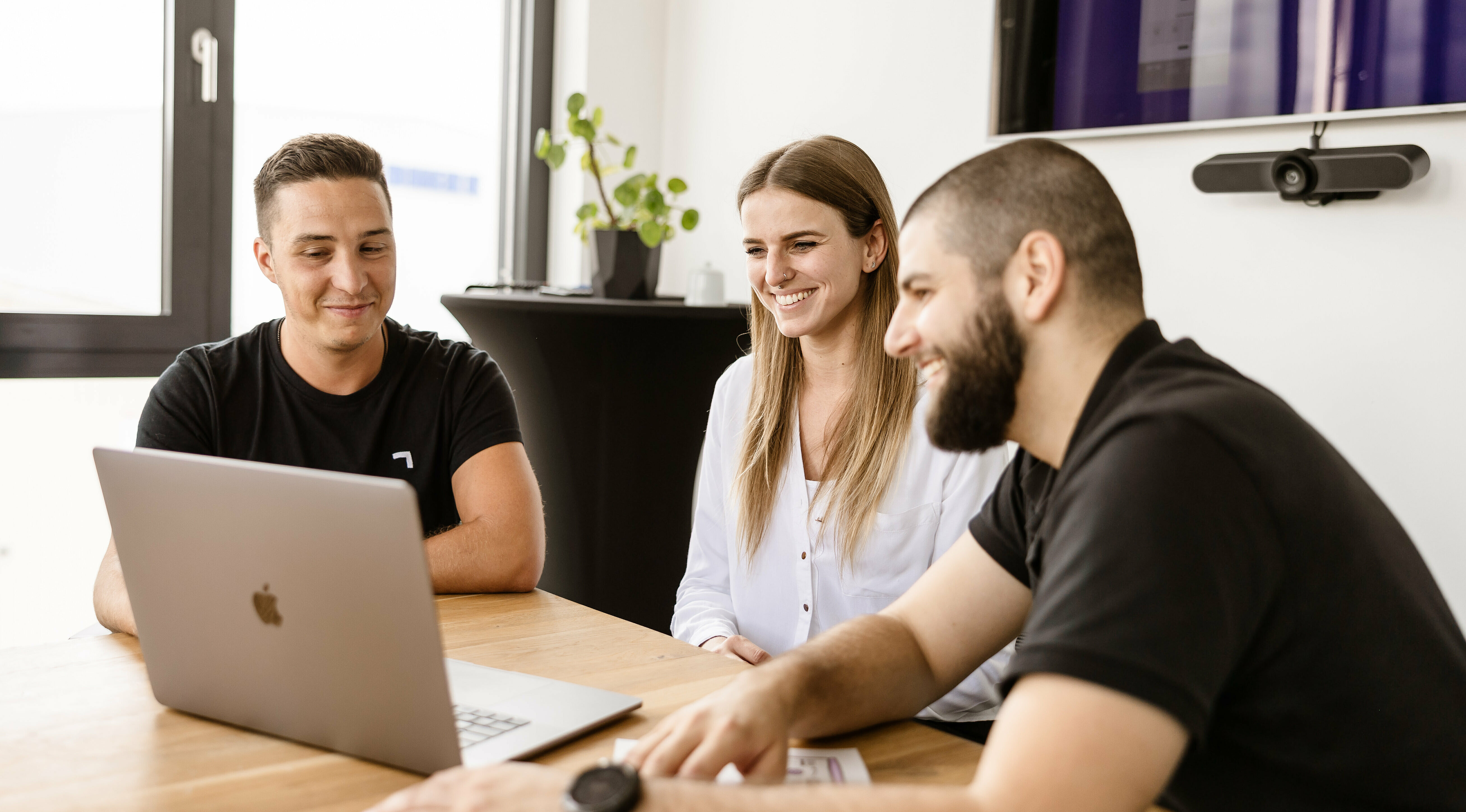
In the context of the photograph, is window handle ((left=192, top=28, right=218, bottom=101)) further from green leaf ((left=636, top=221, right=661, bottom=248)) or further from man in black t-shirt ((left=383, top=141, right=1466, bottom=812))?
man in black t-shirt ((left=383, top=141, right=1466, bottom=812))

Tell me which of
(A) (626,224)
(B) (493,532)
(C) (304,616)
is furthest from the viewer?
(A) (626,224)

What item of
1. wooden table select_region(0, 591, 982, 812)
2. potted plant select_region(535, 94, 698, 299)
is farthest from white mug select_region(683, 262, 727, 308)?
wooden table select_region(0, 591, 982, 812)

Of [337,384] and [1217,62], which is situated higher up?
[1217,62]

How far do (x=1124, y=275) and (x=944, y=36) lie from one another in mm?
1744

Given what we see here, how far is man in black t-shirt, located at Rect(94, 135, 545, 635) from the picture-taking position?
5.59 ft

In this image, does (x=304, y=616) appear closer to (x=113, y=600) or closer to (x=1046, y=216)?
(x=113, y=600)

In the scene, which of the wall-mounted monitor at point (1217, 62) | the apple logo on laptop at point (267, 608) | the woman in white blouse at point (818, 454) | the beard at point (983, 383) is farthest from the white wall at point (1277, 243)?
the apple logo on laptop at point (267, 608)

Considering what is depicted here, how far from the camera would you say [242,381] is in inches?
69.1

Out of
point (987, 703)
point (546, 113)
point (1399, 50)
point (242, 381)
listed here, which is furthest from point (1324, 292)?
point (546, 113)

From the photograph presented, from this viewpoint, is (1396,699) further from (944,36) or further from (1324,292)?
(944,36)

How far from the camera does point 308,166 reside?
1.73m

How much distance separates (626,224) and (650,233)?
0.14 m

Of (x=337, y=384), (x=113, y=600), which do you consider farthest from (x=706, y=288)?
(x=113, y=600)

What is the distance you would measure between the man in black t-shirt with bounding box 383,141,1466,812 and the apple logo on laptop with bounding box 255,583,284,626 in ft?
0.72
